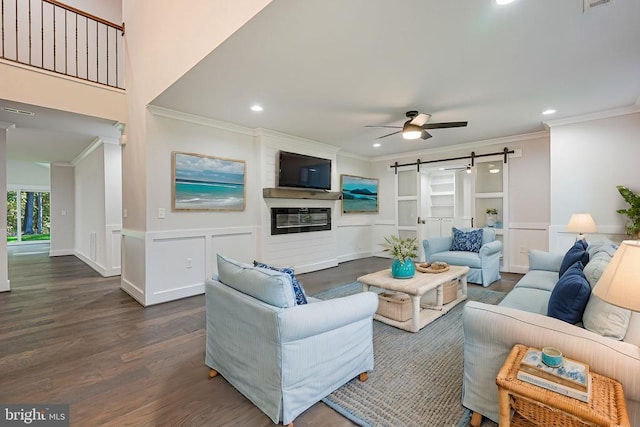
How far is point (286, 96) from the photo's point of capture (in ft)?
11.3

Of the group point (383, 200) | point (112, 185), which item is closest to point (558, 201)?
point (383, 200)

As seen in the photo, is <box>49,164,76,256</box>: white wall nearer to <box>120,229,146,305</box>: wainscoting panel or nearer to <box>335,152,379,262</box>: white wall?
<box>120,229,146,305</box>: wainscoting panel

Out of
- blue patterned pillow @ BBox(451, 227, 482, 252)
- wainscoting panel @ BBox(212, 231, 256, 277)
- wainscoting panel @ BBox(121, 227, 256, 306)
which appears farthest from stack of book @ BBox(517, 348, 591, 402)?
wainscoting panel @ BBox(212, 231, 256, 277)

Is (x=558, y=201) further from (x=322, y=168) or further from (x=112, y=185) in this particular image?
(x=112, y=185)

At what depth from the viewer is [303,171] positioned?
5.38m

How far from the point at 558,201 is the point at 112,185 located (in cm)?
768

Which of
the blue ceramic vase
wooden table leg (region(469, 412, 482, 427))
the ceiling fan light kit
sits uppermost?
the ceiling fan light kit

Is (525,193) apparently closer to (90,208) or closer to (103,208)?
(103,208)

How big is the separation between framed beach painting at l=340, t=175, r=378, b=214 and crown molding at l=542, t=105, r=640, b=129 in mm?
3638

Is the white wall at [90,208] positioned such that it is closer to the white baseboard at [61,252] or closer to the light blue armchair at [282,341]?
the white baseboard at [61,252]

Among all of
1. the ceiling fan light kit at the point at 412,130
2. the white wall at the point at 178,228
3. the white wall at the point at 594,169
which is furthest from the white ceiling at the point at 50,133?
the white wall at the point at 594,169

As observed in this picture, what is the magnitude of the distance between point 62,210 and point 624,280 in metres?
10.5

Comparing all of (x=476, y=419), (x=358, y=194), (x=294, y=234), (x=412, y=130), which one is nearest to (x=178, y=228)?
(x=294, y=234)

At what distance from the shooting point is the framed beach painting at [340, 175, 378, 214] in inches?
268
